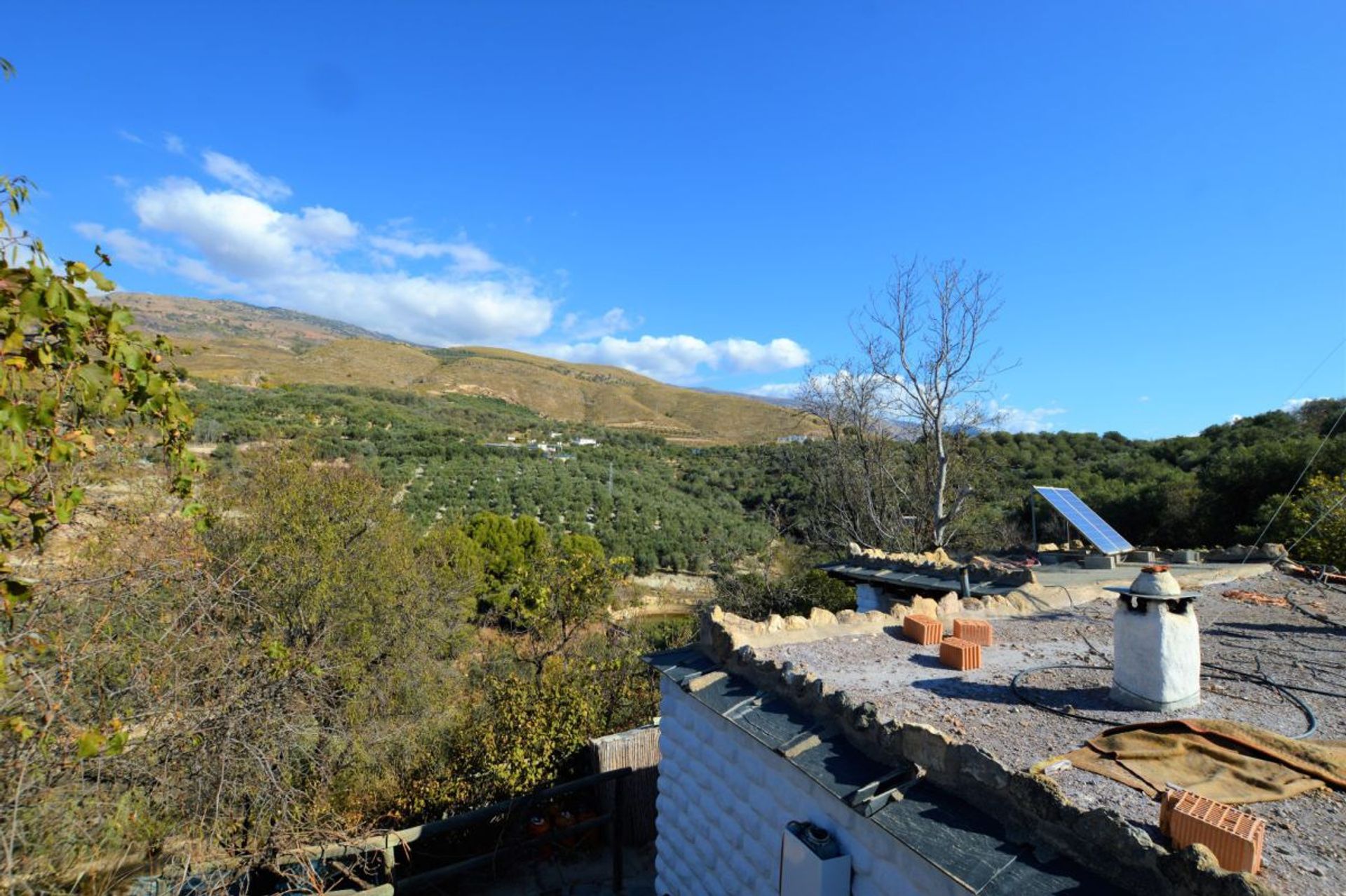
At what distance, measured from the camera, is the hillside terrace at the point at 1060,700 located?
2832mm

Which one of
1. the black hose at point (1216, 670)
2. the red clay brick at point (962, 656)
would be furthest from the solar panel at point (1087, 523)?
the red clay brick at point (962, 656)

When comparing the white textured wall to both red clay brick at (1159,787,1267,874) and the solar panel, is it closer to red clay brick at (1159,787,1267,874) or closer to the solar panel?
red clay brick at (1159,787,1267,874)

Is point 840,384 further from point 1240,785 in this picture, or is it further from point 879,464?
point 1240,785

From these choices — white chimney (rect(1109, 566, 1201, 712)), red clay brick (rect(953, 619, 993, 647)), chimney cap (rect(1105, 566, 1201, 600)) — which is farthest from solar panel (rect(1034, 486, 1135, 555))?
chimney cap (rect(1105, 566, 1201, 600))

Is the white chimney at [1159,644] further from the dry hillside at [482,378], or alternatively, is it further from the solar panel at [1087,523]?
the dry hillside at [482,378]

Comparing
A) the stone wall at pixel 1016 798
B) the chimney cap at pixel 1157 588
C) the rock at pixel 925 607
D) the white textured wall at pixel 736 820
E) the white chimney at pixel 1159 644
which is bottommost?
the white textured wall at pixel 736 820

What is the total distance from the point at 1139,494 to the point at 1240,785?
22.2 metres

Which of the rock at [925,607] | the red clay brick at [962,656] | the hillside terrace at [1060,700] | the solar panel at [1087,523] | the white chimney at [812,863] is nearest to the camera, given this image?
the hillside terrace at [1060,700]

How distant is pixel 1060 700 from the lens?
4652mm

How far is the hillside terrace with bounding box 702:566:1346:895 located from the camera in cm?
283

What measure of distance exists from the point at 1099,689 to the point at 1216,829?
248 cm

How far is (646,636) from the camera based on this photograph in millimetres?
13500

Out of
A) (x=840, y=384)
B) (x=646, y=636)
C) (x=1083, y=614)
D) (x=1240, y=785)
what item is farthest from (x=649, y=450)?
(x=1240, y=785)

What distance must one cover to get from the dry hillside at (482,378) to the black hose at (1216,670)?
44.4 metres
